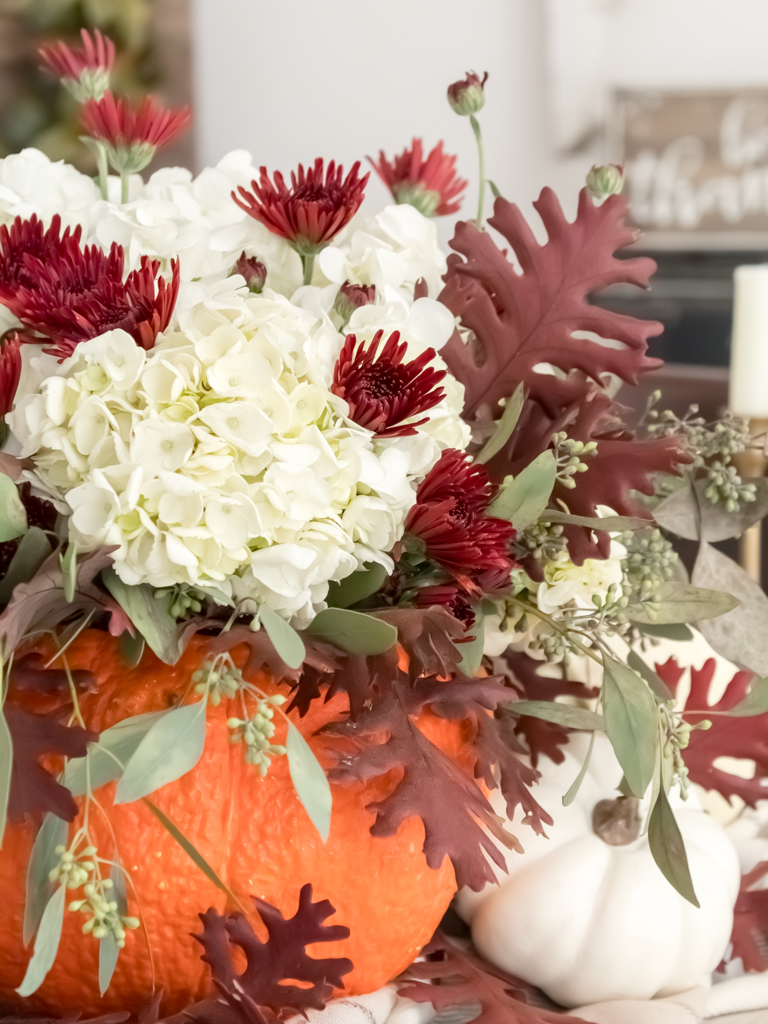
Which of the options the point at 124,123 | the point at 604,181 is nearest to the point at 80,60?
the point at 124,123

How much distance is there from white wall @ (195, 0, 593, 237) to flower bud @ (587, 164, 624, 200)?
6.23ft

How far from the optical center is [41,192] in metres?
0.58

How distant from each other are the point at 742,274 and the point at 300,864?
823mm

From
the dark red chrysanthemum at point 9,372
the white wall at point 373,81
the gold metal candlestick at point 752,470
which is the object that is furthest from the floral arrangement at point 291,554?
the white wall at point 373,81

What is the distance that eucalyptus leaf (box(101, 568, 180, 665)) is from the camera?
0.46m

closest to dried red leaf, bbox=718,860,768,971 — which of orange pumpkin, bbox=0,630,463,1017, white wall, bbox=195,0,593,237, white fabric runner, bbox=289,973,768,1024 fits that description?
white fabric runner, bbox=289,973,768,1024

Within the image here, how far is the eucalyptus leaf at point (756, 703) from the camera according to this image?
543 millimetres

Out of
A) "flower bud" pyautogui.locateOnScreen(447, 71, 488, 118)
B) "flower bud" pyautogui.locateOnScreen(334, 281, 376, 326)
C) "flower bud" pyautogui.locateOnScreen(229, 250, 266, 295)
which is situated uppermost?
"flower bud" pyautogui.locateOnScreen(447, 71, 488, 118)

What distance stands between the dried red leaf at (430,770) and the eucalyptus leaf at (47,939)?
13cm

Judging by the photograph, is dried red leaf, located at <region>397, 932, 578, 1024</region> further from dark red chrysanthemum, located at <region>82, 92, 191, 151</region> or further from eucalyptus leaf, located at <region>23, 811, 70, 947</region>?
dark red chrysanthemum, located at <region>82, 92, 191, 151</region>

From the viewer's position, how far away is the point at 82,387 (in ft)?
1.47

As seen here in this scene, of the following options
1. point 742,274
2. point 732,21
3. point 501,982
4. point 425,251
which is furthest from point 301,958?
point 732,21

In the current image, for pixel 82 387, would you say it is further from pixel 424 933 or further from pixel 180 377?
pixel 424 933

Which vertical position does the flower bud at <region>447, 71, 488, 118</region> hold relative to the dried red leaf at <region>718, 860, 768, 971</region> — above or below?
above
